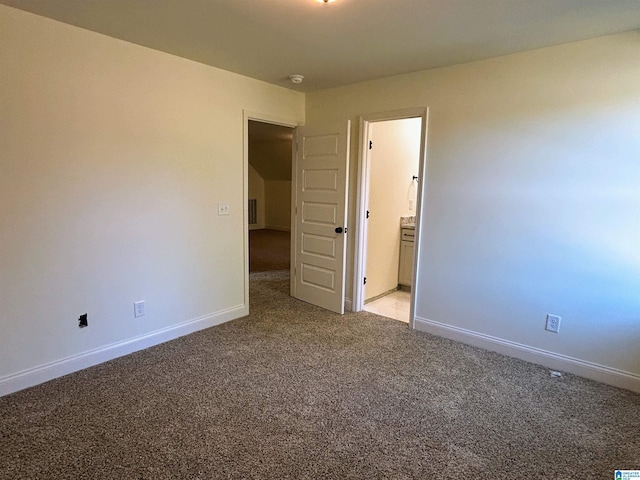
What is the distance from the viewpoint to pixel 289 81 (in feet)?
12.2

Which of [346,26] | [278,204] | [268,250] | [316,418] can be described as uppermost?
[346,26]

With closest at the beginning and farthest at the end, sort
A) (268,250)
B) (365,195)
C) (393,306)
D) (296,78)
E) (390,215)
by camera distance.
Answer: (296,78)
(365,195)
(393,306)
(390,215)
(268,250)

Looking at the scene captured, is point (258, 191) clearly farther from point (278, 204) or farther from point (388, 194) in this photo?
point (388, 194)

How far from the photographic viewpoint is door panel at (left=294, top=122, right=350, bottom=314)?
3.86 m

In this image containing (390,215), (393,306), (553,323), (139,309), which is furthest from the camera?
(390,215)

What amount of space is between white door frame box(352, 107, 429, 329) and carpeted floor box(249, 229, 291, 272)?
2256mm

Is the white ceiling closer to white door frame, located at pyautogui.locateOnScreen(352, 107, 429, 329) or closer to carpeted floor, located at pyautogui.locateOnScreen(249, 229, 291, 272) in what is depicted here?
white door frame, located at pyautogui.locateOnScreen(352, 107, 429, 329)

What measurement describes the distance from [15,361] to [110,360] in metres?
0.60

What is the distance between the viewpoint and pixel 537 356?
294 cm

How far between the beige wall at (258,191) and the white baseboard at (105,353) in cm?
699

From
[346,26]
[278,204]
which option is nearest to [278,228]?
[278,204]

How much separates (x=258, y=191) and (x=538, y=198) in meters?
8.68

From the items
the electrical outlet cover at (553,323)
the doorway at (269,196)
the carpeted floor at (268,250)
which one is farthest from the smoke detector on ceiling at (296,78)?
the carpeted floor at (268,250)

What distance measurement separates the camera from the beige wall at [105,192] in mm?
2365
